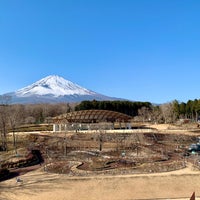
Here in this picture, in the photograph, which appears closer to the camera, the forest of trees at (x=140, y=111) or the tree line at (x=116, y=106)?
the forest of trees at (x=140, y=111)

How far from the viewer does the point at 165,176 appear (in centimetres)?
2528

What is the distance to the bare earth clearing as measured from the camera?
21281 millimetres

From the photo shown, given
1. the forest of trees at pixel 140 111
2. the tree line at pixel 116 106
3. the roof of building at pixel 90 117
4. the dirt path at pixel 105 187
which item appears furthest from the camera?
the tree line at pixel 116 106

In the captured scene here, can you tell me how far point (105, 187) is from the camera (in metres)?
22.9

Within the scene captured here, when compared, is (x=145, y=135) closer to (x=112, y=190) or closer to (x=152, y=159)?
(x=152, y=159)

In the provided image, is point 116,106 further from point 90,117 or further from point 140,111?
point 90,117

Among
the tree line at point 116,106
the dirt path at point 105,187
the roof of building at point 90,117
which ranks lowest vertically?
the dirt path at point 105,187

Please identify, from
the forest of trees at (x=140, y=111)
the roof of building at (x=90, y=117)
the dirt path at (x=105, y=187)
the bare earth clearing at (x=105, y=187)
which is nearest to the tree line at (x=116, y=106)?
the forest of trees at (x=140, y=111)

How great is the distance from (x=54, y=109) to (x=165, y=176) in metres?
80.1

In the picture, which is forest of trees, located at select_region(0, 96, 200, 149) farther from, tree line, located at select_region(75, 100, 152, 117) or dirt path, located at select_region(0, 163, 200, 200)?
dirt path, located at select_region(0, 163, 200, 200)

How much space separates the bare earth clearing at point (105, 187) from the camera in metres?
21.3

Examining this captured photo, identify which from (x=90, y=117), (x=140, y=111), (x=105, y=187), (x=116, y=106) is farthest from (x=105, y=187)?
(x=116, y=106)

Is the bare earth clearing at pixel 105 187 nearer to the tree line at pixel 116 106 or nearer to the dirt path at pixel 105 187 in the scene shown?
the dirt path at pixel 105 187

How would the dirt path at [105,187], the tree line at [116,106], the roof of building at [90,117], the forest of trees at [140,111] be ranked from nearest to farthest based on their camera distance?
1. the dirt path at [105,187]
2. the roof of building at [90,117]
3. the forest of trees at [140,111]
4. the tree line at [116,106]
